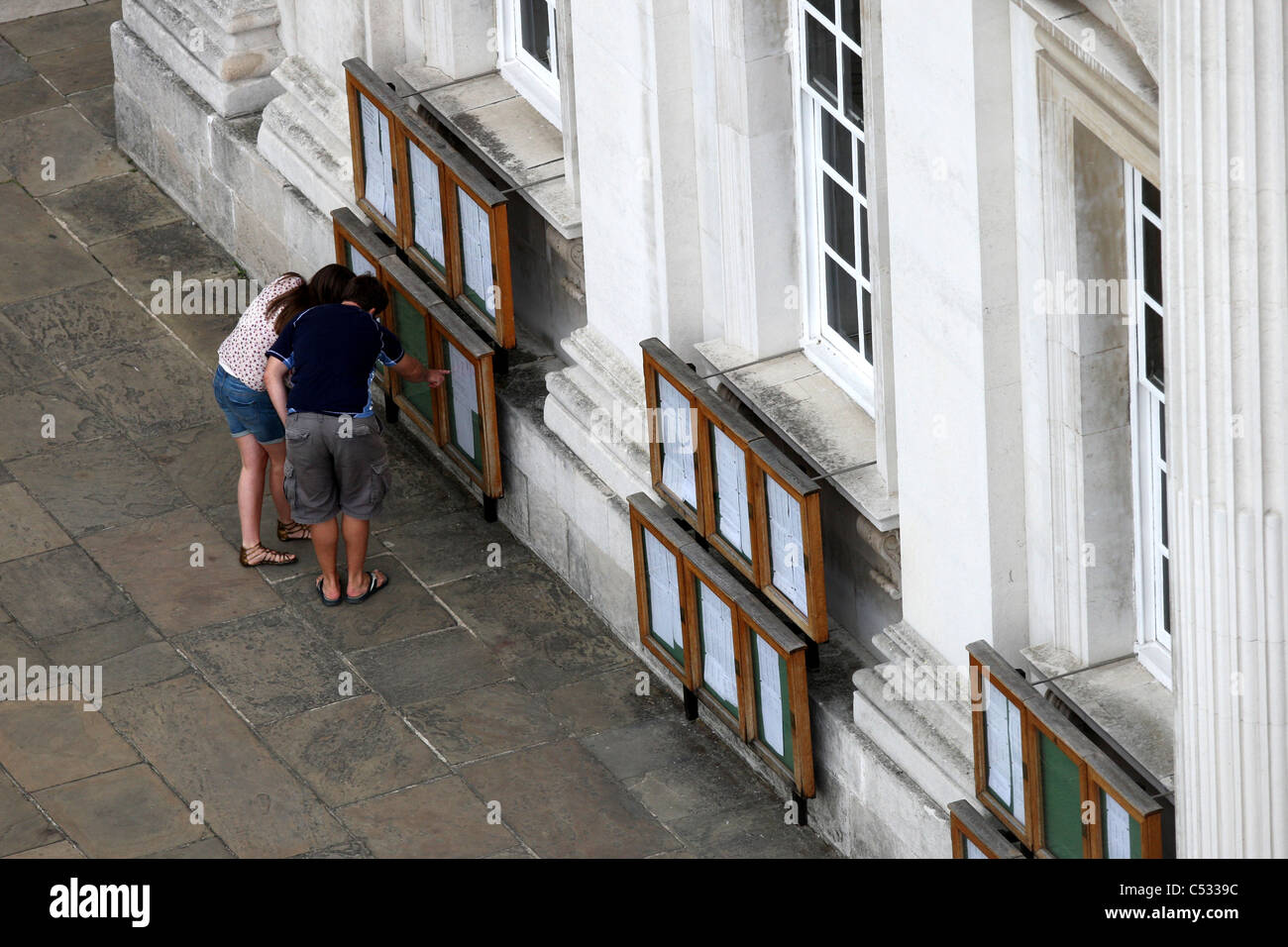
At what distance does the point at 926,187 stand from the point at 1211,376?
6.05 ft

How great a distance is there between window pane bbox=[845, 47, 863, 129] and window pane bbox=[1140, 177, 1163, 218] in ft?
5.81

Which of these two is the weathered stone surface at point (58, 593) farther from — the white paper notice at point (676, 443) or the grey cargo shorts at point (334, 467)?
the white paper notice at point (676, 443)

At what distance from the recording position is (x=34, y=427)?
13797 millimetres

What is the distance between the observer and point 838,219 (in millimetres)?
10570

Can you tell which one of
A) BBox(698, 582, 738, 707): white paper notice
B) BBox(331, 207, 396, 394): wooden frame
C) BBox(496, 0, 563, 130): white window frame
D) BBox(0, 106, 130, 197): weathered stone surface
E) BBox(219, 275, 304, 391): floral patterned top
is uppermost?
BBox(0, 106, 130, 197): weathered stone surface

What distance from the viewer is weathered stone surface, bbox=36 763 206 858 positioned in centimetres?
1088

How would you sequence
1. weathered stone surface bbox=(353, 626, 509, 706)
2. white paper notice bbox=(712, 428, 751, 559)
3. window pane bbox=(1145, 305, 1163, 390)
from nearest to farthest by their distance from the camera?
window pane bbox=(1145, 305, 1163, 390), white paper notice bbox=(712, 428, 751, 559), weathered stone surface bbox=(353, 626, 509, 706)

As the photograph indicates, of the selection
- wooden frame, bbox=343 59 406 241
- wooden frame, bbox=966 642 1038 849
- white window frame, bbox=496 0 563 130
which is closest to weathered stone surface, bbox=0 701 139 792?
wooden frame, bbox=343 59 406 241

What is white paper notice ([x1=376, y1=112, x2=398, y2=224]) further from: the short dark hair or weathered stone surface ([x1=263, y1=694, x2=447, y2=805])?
weathered stone surface ([x1=263, y1=694, x2=447, y2=805])

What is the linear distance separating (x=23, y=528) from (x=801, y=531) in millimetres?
4482

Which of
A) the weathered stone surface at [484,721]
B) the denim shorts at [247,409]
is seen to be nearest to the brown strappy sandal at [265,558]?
the denim shorts at [247,409]

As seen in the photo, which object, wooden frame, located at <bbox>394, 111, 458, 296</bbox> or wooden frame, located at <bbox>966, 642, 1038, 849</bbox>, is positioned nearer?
wooden frame, located at <bbox>966, 642, 1038, 849</bbox>

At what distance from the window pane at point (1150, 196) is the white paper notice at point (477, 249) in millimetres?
4427
